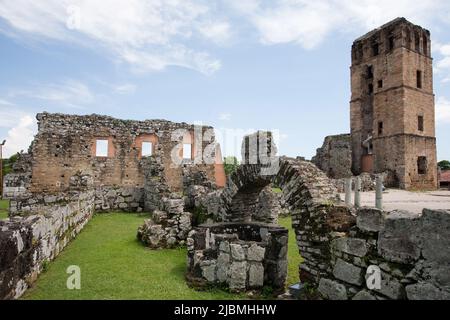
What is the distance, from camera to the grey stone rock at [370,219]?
14.0ft

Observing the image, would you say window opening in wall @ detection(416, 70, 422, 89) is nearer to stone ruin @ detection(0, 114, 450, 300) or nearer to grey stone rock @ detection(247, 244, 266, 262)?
stone ruin @ detection(0, 114, 450, 300)

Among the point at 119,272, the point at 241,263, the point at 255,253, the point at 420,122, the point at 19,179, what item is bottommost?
the point at 119,272

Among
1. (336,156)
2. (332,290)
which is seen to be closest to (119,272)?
(332,290)

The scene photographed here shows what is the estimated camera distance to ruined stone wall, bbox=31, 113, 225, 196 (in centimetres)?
2052

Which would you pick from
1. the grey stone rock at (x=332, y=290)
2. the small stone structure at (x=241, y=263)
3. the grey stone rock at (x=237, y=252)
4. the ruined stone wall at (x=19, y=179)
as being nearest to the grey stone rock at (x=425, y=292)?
the grey stone rock at (x=332, y=290)

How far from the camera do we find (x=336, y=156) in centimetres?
3136

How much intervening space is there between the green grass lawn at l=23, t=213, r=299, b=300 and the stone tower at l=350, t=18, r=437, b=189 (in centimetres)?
2199

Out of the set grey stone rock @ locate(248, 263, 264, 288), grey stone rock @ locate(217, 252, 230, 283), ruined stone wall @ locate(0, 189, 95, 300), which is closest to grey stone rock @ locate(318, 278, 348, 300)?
grey stone rock @ locate(248, 263, 264, 288)

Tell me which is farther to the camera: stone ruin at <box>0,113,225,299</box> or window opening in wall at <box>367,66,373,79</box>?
window opening in wall at <box>367,66,373,79</box>

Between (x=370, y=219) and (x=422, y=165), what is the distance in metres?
27.5

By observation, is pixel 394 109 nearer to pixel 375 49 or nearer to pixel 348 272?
pixel 375 49

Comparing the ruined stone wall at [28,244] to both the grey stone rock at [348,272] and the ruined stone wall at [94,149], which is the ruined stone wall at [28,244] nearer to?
the grey stone rock at [348,272]
